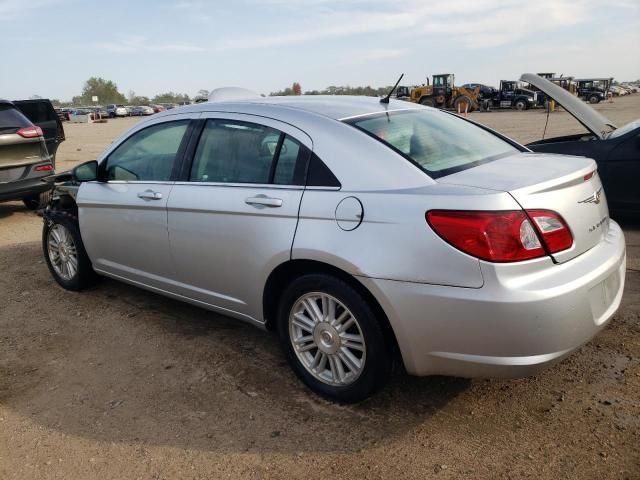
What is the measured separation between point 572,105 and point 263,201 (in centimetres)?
387

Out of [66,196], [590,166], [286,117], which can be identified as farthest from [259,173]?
[66,196]

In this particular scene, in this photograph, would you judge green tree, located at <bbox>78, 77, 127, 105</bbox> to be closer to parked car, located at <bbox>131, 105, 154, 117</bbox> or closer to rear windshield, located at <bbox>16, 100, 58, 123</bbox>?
parked car, located at <bbox>131, 105, 154, 117</bbox>

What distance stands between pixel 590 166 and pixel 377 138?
115 centimetres

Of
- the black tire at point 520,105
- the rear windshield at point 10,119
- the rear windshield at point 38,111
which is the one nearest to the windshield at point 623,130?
the rear windshield at point 10,119

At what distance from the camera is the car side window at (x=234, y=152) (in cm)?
322

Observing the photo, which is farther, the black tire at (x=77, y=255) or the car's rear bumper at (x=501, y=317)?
the black tire at (x=77, y=255)

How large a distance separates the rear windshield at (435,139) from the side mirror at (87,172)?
2262 mm

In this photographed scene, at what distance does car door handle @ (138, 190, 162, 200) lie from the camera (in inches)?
146

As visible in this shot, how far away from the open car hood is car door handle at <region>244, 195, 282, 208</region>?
3.38 m

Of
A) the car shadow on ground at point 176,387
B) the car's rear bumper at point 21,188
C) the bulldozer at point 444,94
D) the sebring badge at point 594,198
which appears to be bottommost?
the bulldozer at point 444,94

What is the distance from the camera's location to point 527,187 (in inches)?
98.6

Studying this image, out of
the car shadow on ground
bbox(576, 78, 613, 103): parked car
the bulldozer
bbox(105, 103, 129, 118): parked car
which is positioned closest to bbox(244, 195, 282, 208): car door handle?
the car shadow on ground

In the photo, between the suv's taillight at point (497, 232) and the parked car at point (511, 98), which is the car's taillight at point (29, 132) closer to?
the suv's taillight at point (497, 232)

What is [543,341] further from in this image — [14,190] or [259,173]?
[14,190]
